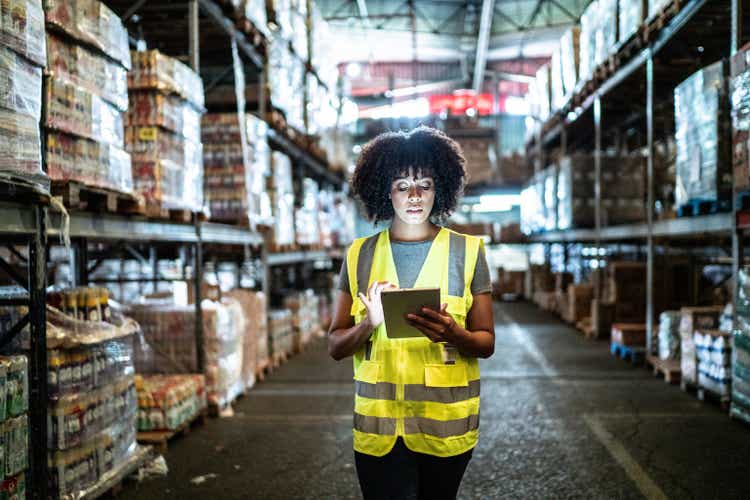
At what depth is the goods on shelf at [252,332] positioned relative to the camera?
6723 millimetres

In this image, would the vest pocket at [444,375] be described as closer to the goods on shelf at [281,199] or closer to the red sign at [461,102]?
the goods on shelf at [281,199]

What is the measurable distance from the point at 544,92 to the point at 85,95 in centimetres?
1192

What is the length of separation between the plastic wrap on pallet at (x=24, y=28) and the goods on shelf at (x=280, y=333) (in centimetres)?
512

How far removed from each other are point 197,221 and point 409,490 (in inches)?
163

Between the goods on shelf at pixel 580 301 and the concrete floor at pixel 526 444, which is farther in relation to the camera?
the goods on shelf at pixel 580 301

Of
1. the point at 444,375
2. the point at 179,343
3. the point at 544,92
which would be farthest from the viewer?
the point at 544,92

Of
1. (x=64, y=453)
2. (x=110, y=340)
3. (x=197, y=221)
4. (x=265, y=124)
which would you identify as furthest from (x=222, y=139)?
(x=64, y=453)

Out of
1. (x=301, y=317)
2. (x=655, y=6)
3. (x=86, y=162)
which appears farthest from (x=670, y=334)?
(x=86, y=162)

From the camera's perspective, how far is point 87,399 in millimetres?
3570

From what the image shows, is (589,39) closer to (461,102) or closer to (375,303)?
(375,303)

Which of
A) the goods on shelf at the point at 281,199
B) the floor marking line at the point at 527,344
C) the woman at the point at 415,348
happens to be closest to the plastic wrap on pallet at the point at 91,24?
the woman at the point at 415,348

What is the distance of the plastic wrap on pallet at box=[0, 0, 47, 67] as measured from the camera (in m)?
2.85

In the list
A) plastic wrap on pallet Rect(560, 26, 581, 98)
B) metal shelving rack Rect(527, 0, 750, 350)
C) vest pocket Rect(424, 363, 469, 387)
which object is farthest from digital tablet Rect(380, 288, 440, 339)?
plastic wrap on pallet Rect(560, 26, 581, 98)

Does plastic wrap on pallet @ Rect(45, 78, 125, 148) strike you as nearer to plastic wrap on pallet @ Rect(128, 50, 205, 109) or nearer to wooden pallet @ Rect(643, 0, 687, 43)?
plastic wrap on pallet @ Rect(128, 50, 205, 109)
